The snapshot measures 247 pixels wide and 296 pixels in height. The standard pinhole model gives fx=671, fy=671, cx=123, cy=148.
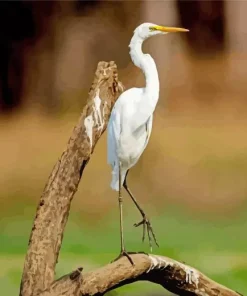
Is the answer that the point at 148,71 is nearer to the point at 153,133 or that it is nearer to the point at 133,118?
the point at 133,118

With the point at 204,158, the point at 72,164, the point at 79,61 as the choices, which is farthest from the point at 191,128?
the point at 72,164

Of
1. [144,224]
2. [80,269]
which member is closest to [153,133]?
[144,224]

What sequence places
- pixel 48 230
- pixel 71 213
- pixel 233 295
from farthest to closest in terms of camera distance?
pixel 71 213
pixel 233 295
pixel 48 230

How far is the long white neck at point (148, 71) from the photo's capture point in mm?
2014

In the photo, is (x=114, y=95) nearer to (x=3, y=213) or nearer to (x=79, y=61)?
(x=79, y=61)

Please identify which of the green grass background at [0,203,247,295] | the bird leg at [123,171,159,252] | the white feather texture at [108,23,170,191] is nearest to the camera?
the white feather texture at [108,23,170,191]

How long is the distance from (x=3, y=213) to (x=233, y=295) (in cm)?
87

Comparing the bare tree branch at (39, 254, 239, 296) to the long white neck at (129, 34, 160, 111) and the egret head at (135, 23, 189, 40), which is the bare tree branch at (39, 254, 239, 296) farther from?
the egret head at (135, 23, 189, 40)

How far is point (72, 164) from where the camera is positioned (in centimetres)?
193

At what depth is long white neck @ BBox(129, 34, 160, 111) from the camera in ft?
6.61

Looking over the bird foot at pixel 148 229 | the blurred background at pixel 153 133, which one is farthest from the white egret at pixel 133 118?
the blurred background at pixel 153 133

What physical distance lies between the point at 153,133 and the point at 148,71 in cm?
41

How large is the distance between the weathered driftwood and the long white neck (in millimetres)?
92

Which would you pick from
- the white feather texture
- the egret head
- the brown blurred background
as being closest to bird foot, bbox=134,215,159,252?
the brown blurred background
